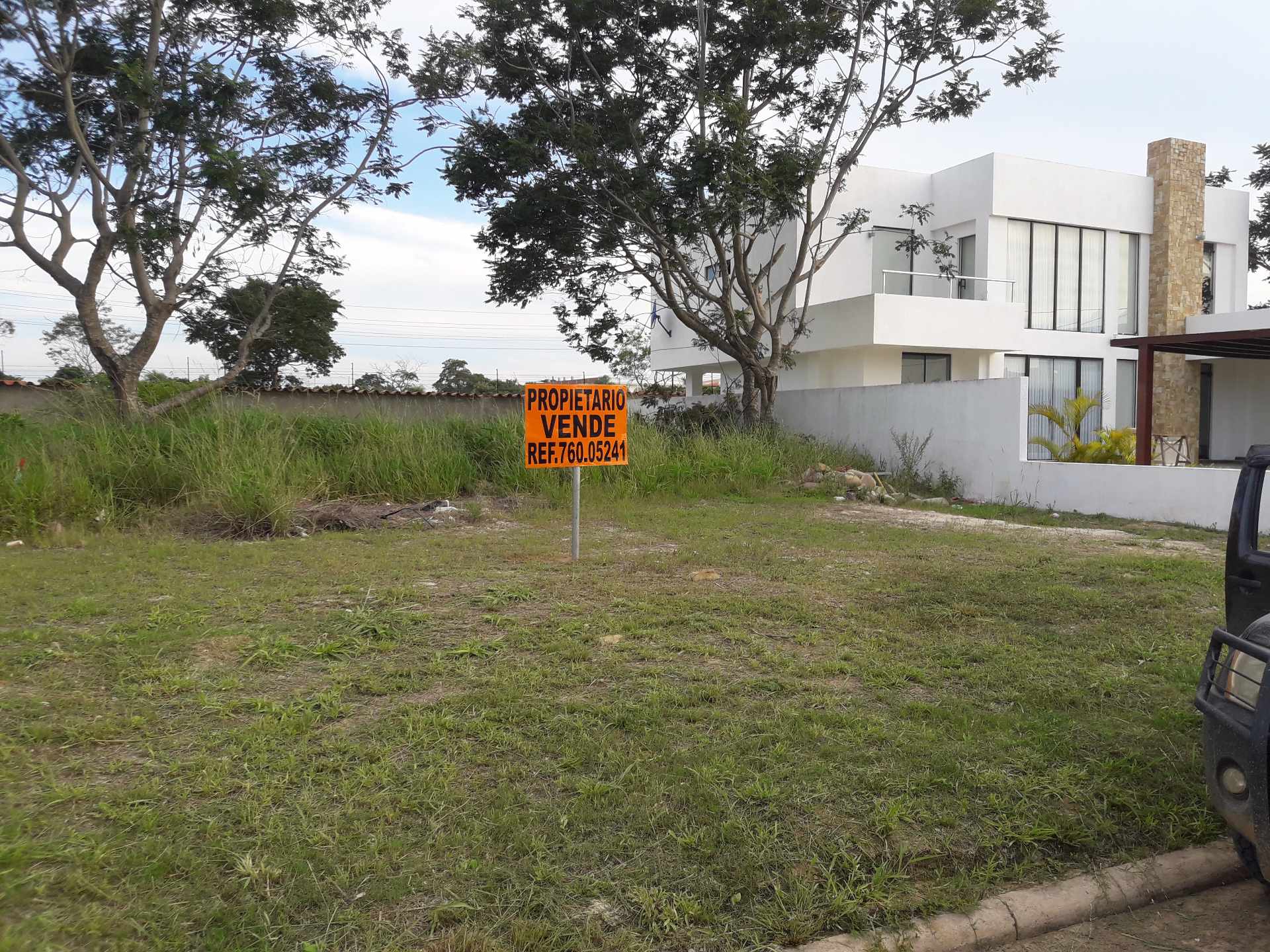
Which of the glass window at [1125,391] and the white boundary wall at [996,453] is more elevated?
the glass window at [1125,391]

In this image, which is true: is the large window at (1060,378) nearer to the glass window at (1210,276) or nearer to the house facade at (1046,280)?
the house facade at (1046,280)

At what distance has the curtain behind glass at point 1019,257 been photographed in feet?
69.0

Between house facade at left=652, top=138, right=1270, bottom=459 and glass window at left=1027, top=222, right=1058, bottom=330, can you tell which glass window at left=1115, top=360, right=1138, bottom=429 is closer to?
house facade at left=652, top=138, right=1270, bottom=459

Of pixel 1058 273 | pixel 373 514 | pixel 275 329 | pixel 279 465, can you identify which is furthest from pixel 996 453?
pixel 275 329

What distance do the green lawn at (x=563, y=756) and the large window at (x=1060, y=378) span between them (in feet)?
48.8

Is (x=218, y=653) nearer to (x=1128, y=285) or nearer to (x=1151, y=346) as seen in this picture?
(x=1151, y=346)

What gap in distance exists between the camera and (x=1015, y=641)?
18.6ft

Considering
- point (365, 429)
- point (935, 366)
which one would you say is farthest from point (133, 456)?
point (935, 366)

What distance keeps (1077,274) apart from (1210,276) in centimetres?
502

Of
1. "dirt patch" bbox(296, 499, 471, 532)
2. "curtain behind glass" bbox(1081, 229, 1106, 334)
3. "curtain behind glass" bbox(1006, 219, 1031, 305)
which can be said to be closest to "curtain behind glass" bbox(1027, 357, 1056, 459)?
"curtain behind glass" bbox(1006, 219, 1031, 305)

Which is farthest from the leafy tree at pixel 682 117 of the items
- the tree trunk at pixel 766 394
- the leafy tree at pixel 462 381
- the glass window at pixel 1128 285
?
the leafy tree at pixel 462 381

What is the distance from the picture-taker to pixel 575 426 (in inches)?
333

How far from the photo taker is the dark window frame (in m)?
21.2

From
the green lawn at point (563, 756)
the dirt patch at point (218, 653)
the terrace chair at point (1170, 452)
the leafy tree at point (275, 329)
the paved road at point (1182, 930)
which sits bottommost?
the paved road at point (1182, 930)
